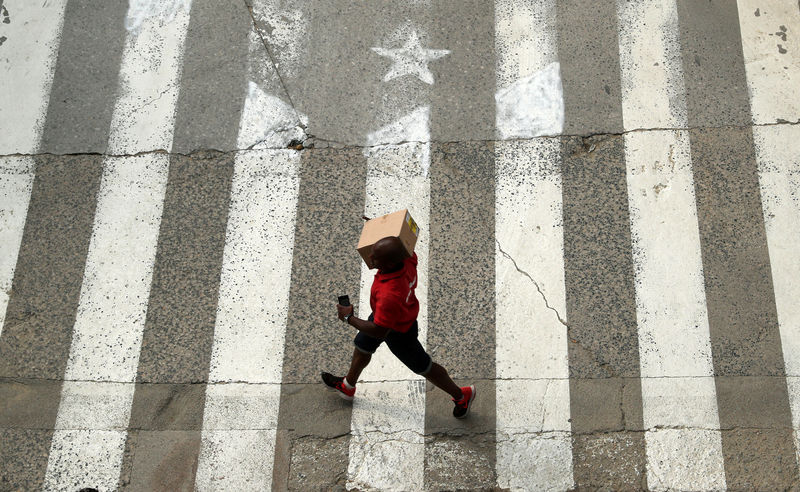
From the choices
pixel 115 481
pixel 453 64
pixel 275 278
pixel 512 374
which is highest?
pixel 453 64

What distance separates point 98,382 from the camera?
5.71m

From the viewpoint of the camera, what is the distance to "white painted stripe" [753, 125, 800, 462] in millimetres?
5562

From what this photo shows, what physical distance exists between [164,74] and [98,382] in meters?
2.92

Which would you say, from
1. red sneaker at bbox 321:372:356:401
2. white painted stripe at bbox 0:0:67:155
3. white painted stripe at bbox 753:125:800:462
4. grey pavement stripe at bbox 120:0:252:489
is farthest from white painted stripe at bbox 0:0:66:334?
white painted stripe at bbox 753:125:800:462

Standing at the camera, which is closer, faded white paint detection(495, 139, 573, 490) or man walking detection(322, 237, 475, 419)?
man walking detection(322, 237, 475, 419)

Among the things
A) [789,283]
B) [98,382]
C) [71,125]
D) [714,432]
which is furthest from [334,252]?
[789,283]

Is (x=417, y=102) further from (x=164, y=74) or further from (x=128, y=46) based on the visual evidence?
(x=128, y=46)

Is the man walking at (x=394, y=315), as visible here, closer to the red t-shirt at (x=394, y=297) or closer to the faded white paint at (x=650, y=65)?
the red t-shirt at (x=394, y=297)

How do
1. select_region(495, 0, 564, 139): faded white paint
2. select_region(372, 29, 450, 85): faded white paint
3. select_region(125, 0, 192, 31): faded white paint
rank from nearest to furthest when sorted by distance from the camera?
select_region(495, 0, 564, 139): faded white paint < select_region(372, 29, 450, 85): faded white paint < select_region(125, 0, 192, 31): faded white paint

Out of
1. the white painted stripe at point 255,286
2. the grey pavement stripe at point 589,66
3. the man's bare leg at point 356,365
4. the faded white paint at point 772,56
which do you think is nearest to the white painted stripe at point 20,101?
the white painted stripe at point 255,286

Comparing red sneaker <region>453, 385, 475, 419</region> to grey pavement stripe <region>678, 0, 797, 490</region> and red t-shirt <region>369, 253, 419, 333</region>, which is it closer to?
red t-shirt <region>369, 253, 419, 333</region>

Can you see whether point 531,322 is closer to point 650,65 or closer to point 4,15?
point 650,65

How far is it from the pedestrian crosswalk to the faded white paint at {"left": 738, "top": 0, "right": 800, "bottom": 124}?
0.09 ft

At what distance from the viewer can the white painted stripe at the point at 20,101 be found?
631cm
